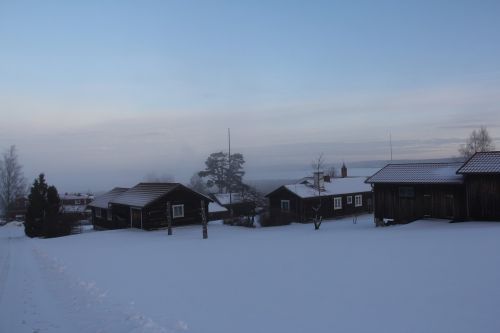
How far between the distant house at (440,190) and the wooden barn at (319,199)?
11.0m

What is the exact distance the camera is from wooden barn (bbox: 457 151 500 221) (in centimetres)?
2294

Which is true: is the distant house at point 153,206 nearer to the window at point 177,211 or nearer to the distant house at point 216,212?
the window at point 177,211

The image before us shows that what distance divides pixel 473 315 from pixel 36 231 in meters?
41.3

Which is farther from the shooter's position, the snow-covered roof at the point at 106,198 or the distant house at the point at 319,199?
the distant house at the point at 319,199

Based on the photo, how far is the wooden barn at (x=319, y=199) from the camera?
42594 millimetres

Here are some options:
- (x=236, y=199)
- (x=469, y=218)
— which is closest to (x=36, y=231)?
(x=236, y=199)

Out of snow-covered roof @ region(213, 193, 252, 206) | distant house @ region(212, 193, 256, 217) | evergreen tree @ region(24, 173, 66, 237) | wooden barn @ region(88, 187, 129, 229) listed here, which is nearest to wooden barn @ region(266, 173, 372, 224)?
distant house @ region(212, 193, 256, 217)

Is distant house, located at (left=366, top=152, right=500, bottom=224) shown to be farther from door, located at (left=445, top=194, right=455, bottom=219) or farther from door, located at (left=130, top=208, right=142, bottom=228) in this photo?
door, located at (left=130, top=208, right=142, bottom=228)

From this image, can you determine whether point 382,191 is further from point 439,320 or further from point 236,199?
point 236,199

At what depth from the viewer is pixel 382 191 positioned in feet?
97.5

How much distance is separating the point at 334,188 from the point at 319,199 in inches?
159

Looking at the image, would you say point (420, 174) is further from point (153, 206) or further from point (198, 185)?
point (198, 185)

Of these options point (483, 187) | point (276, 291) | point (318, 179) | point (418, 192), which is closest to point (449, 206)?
point (418, 192)

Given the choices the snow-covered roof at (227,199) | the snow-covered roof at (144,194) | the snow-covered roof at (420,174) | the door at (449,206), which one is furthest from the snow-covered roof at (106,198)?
the door at (449,206)
